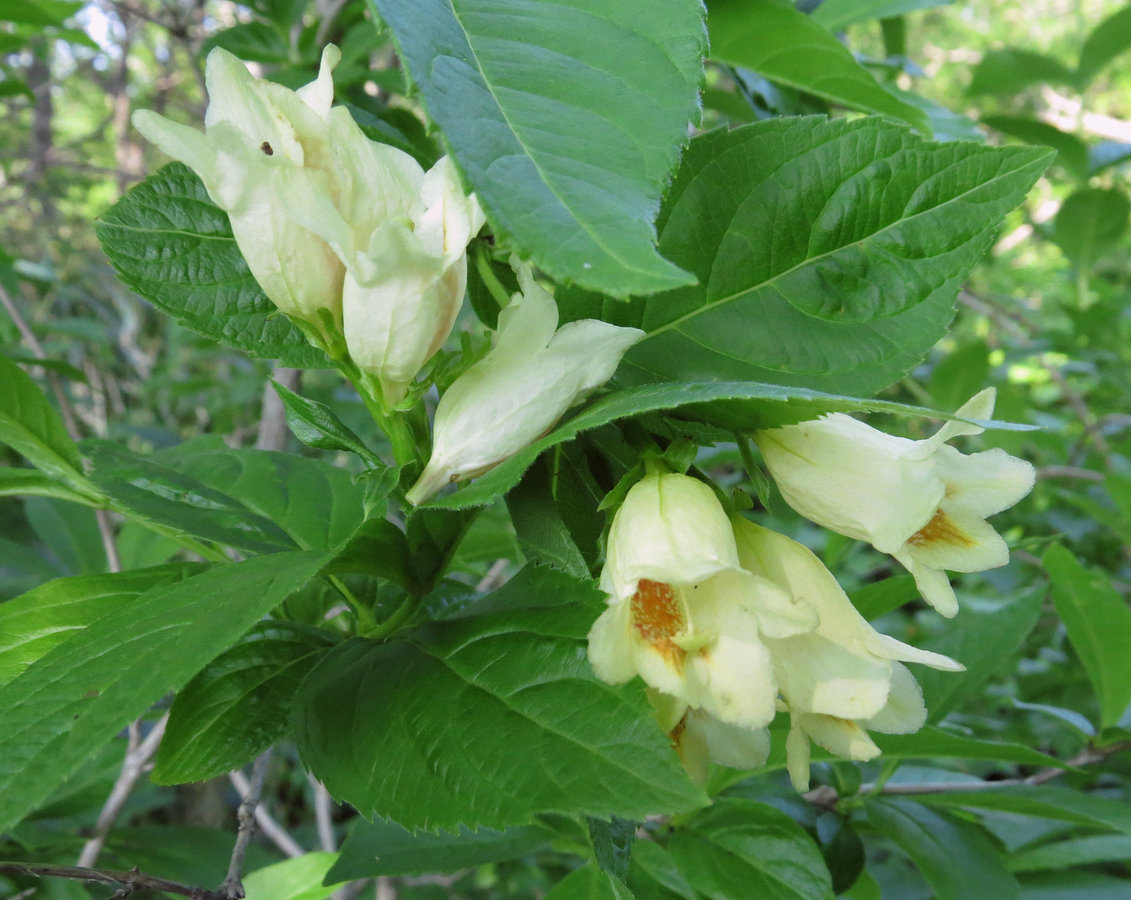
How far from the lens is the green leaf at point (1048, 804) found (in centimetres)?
82

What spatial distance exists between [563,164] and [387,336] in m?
0.15

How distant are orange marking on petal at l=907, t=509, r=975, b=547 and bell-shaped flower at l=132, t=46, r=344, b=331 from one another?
342mm

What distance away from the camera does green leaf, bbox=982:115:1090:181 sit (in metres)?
1.57

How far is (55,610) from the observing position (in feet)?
1.77

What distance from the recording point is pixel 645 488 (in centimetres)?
43

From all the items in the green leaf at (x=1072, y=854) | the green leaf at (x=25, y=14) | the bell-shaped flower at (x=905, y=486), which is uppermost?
the green leaf at (x=25, y=14)

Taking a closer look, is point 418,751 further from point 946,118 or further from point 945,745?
point 946,118

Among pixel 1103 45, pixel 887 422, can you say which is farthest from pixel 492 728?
pixel 887 422

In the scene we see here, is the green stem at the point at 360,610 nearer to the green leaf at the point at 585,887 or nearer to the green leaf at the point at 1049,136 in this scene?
the green leaf at the point at 585,887

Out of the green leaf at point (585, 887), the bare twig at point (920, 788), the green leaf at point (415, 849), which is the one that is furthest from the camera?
the bare twig at point (920, 788)

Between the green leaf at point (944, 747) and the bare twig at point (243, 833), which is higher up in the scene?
the bare twig at point (243, 833)

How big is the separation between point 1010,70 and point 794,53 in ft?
3.69

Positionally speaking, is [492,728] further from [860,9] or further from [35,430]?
[860,9]

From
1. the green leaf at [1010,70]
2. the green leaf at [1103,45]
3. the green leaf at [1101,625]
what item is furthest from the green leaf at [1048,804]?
the green leaf at [1103,45]
